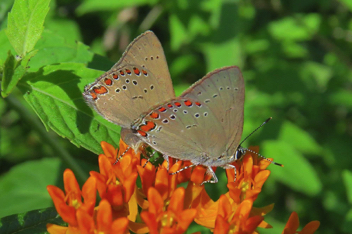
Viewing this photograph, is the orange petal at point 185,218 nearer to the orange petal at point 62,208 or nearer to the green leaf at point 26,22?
the orange petal at point 62,208


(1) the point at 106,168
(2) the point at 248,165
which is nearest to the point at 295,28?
(2) the point at 248,165

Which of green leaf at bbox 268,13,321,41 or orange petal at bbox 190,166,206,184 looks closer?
orange petal at bbox 190,166,206,184

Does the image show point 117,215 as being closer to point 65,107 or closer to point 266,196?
point 65,107

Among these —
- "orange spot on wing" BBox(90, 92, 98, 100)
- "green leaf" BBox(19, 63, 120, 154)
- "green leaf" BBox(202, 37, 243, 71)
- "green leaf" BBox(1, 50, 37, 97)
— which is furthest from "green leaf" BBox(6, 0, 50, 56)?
"green leaf" BBox(202, 37, 243, 71)

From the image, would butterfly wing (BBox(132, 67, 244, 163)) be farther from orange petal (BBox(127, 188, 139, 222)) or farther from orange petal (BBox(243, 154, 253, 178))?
orange petal (BBox(127, 188, 139, 222))

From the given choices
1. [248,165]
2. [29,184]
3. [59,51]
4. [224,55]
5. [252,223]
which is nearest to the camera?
[252,223]

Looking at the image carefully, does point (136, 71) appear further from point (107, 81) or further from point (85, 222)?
point (85, 222)
